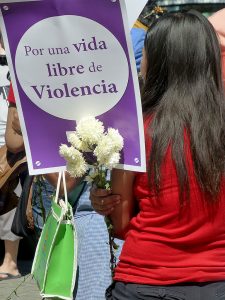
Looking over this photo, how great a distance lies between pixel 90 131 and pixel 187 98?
343mm

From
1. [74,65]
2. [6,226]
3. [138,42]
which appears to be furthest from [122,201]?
[6,226]

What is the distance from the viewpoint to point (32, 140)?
8.36 ft

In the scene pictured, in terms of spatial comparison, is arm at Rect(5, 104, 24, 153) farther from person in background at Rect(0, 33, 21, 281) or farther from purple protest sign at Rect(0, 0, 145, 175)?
person in background at Rect(0, 33, 21, 281)

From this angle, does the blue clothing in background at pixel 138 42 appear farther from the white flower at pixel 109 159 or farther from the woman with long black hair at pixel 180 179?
the white flower at pixel 109 159

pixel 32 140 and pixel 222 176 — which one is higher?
pixel 32 140

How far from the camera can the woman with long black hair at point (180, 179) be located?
2422mm

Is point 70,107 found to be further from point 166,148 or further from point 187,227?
point 187,227

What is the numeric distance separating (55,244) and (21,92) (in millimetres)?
573

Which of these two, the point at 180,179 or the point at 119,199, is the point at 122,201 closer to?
the point at 119,199

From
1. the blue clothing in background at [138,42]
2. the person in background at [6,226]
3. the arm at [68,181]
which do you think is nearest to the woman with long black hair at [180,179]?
the arm at [68,181]

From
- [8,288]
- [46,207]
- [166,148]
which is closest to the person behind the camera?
[166,148]

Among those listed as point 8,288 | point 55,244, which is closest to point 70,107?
point 55,244

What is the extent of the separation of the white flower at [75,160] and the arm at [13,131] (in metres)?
1.24

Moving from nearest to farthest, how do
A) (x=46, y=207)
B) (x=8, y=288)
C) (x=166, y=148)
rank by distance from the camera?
1. (x=166, y=148)
2. (x=46, y=207)
3. (x=8, y=288)
